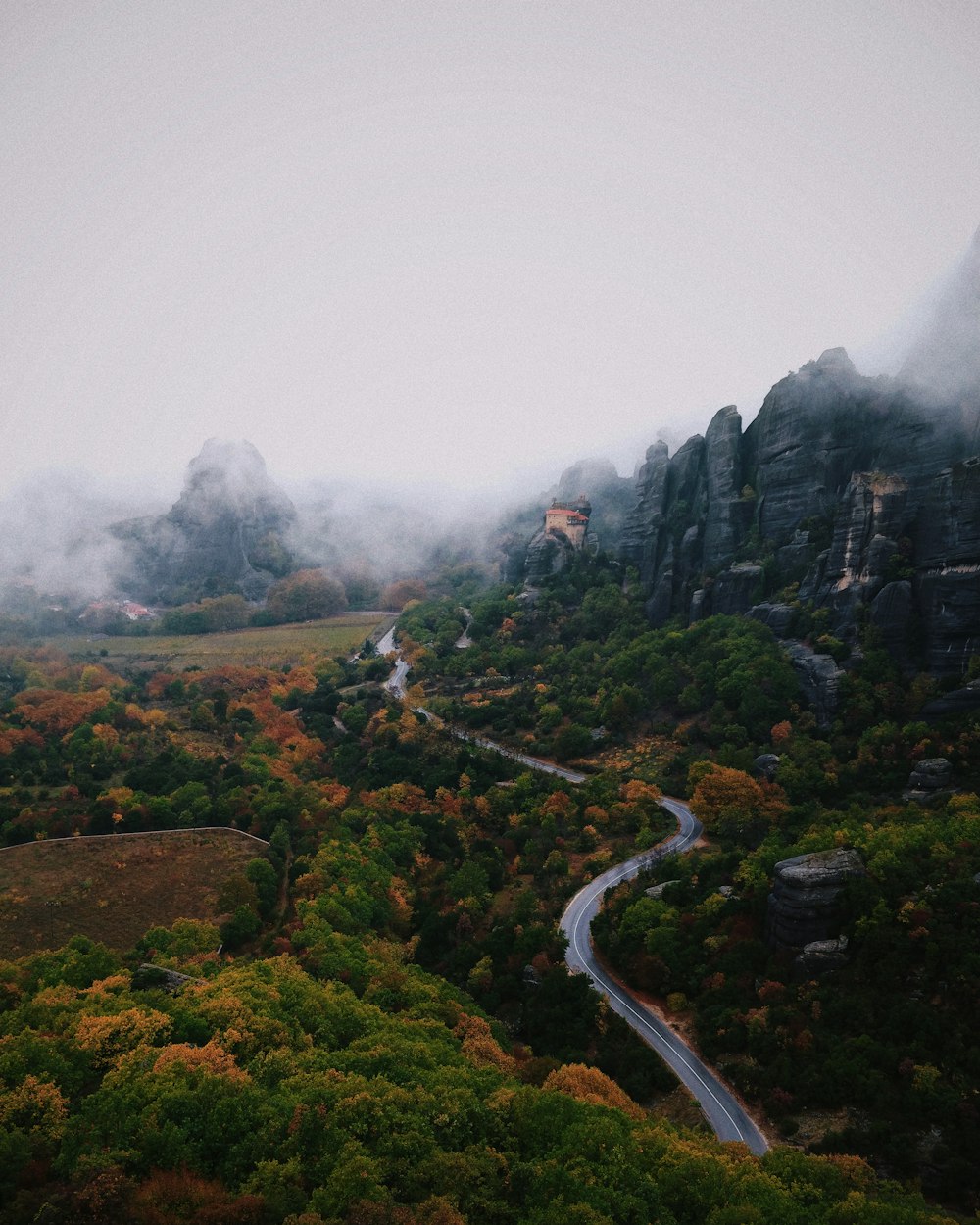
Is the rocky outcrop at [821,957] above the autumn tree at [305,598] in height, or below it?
below

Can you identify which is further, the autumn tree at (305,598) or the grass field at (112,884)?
the autumn tree at (305,598)

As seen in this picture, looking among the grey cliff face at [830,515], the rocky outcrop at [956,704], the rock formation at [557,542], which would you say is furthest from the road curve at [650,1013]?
the rock formation at [557,542]

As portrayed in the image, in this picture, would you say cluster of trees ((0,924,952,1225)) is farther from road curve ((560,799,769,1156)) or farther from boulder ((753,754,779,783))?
boulder ((753,754,779,783))

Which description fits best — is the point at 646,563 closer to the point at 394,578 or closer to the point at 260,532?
the point at 394,578

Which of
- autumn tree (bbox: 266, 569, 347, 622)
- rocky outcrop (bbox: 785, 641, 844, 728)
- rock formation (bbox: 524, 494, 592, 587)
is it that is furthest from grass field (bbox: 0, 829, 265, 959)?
autumn tree (bbox: 266, 569, 347, 622)

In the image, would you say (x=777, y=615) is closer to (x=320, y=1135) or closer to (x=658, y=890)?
(x=658, y=890)

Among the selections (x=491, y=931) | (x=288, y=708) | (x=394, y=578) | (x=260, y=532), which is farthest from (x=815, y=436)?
(x=260, y=532)

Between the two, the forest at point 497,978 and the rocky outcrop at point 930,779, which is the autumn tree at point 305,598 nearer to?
the forest at point 497,978

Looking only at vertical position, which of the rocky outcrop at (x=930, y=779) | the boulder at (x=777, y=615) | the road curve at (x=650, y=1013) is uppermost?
the boulder at (x=777, y=615)
